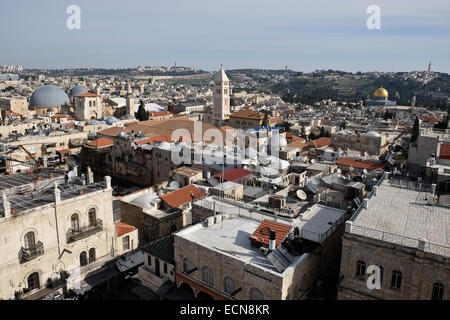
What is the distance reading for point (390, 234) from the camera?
12.1 m

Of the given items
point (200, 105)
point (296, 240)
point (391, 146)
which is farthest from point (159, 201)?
point (200, 105)

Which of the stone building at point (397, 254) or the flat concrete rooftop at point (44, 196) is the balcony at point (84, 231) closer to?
the flat concrete rooftop at point (44, 196)

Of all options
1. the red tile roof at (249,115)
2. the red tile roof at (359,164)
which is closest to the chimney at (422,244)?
the red tile roof at (359,164)

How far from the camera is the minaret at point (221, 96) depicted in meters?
62.6

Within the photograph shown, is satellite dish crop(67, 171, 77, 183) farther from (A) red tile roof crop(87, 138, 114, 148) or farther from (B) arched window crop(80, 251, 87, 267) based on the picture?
(A) red tile roof crop(87, 138, 114, 148)

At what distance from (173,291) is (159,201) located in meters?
8.45

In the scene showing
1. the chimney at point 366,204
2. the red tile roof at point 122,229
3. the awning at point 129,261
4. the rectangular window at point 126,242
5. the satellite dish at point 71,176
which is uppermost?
the chimney at point 366,204

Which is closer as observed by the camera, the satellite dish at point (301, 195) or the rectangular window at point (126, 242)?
the rectangular window at point (126, 242)

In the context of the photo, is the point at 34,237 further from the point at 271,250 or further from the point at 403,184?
the point at 403,184

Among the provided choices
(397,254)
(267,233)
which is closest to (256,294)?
(267,233)

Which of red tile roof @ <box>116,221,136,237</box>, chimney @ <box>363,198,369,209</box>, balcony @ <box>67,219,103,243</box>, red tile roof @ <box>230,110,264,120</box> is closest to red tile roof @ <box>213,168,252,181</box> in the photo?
red tile roof @ <box>116,221,136,237</box>

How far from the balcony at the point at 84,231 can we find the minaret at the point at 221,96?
4684 cm

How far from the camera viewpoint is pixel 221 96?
64.8 m

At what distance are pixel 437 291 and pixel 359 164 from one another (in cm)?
2220
